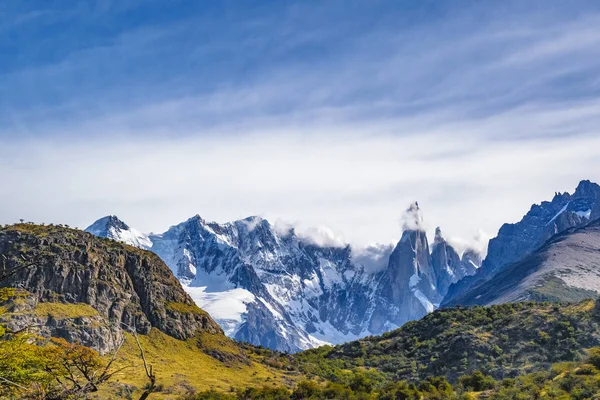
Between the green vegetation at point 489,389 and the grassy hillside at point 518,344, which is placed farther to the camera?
the grassy hillside at point 518,344

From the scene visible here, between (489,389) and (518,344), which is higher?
(518,344)

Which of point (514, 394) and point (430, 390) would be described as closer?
point (514, 394)

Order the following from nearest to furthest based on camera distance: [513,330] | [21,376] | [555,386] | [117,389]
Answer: [21,376]
[555,386]
[117,389]
[513,330]

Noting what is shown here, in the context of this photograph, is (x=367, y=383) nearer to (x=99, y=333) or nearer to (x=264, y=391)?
(x=264, y=391)

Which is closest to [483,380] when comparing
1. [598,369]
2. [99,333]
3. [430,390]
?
[430,390]

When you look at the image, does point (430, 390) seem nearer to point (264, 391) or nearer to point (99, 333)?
point (264, 391)

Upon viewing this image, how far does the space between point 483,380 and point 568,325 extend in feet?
192

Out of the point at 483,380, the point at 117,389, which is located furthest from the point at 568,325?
the point at 117,389

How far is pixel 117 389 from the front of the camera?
155 m

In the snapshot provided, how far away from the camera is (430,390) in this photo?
402ft

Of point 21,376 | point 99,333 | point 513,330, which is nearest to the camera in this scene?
point 21,376

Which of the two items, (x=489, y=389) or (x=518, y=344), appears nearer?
(x=489, y=389)

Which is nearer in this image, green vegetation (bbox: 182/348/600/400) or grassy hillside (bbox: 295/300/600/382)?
green vegetation (bbox: 182/348/600/400)

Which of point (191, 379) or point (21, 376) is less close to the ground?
point (21, 376)
